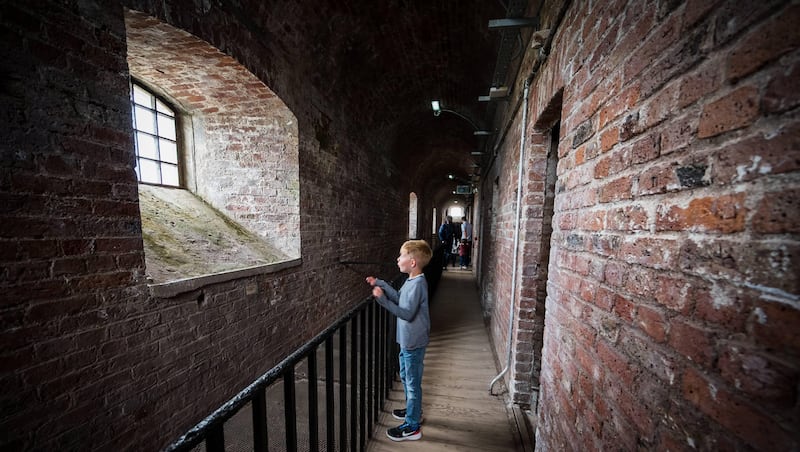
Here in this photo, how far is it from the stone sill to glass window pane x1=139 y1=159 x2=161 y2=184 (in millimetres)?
1410

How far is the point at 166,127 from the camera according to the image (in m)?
2.93

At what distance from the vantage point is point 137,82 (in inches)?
101

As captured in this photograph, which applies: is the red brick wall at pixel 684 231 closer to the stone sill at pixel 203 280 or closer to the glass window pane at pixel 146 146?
the stone sill at pixel 203 280

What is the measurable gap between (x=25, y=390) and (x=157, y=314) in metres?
0.61

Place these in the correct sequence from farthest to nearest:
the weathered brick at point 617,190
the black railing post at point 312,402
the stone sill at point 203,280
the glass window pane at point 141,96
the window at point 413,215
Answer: the window at point 413,215, the glass window pane at point 141,96, the stone sill at point 203,280, the black railing post at point 312,402, the weathered brick at point 617,190

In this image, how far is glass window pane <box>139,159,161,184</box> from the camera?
270 centimetres

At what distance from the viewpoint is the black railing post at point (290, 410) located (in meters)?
1.03

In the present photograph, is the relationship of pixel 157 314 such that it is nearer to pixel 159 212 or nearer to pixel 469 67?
pixel 159 212

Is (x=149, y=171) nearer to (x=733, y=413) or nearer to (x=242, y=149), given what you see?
(x=242, y=149)

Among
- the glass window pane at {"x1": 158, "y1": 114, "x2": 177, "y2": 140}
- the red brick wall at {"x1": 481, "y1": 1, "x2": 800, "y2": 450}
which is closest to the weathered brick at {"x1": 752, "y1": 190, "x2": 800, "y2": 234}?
the red brick wall at {"x1": 481, "y1": 1, "x2": 800, "y2": 450}

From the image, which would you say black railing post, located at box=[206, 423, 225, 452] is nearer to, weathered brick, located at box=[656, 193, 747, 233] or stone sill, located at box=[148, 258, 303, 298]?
weathered brick, located at box=[656, 193, 747, 233]

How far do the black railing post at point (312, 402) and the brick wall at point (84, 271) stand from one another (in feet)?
4.57

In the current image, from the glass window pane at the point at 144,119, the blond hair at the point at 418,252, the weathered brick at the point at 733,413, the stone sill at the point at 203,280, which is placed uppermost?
the glass window pane at the point at 144,119

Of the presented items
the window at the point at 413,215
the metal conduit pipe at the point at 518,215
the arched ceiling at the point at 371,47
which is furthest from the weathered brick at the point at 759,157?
the window at the point at 413,215
